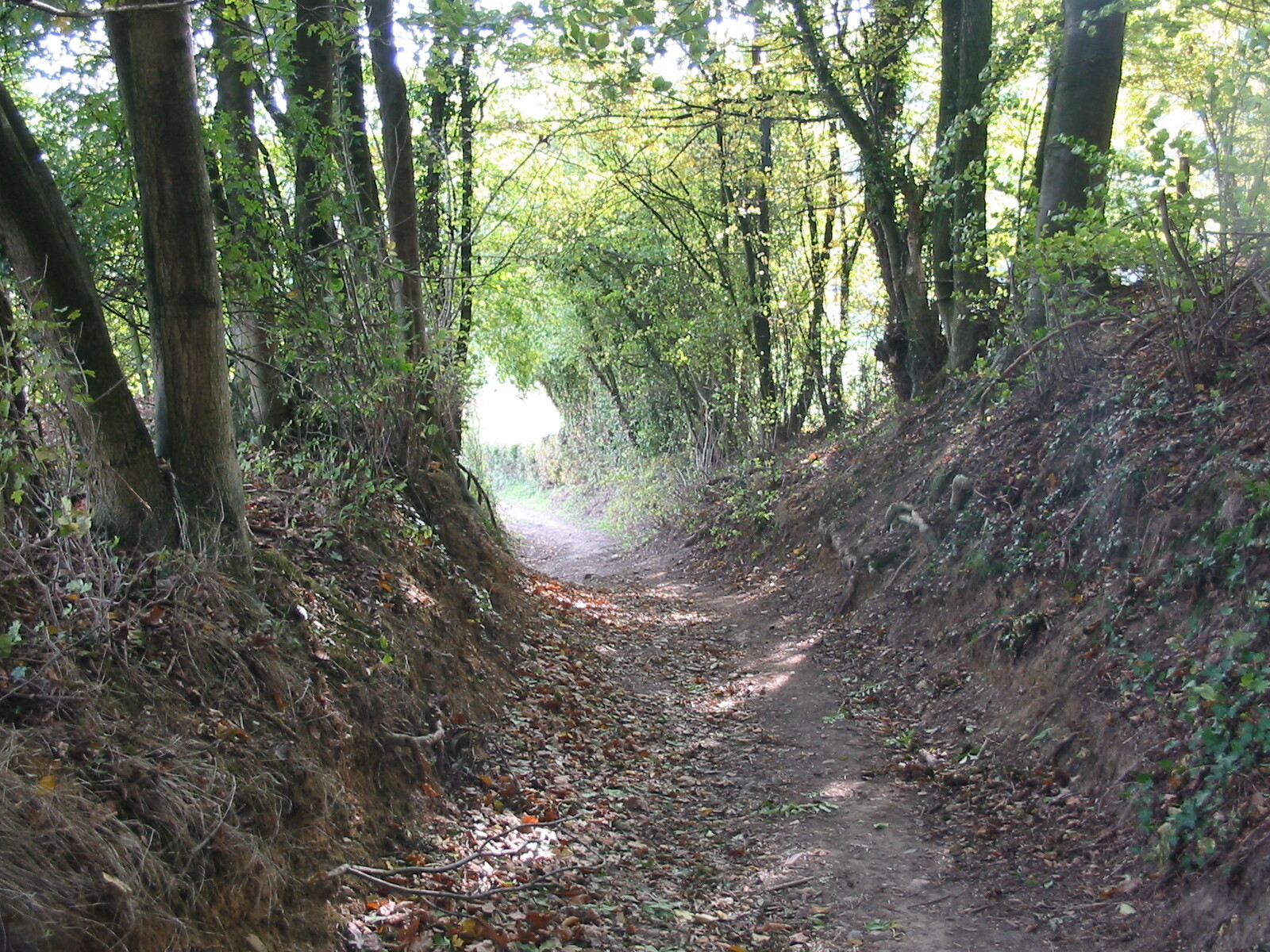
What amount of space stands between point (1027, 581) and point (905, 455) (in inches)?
199

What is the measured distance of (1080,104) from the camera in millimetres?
9000

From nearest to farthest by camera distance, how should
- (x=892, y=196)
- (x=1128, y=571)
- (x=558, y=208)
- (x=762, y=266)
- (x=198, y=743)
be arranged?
(x=198, y=743) < (x=1128, y=571) < (x=892, y=196) < (x=762, y=266) < (x=558, y=208)

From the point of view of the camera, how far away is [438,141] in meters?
12.1

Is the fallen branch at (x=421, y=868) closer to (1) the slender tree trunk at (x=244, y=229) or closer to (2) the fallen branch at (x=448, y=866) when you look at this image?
(2) the fallen branch at (x=448, y=866)

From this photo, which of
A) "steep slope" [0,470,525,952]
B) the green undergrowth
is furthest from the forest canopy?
the green undergrowth

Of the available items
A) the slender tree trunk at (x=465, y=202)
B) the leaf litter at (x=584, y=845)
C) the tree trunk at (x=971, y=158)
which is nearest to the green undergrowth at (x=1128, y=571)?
the tree trunk at (x=971, y=158)

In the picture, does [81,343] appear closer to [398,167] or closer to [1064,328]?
[398,167]

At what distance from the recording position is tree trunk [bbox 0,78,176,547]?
13.2 feet

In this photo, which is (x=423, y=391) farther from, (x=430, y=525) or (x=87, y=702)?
(x=87, y=702)

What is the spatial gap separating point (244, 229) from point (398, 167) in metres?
3.65

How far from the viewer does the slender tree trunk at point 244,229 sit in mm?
6129

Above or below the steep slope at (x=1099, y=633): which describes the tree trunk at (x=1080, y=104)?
above

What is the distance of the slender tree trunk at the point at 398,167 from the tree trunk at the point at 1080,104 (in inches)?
249

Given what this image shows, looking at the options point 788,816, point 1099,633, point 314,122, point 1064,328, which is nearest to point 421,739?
point 788,816
